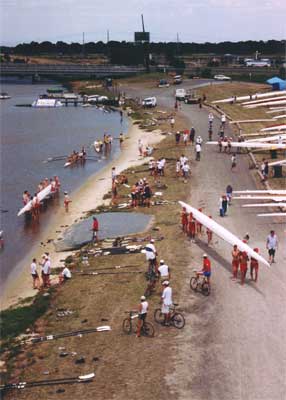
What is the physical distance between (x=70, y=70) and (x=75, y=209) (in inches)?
4208

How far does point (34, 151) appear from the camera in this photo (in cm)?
6303

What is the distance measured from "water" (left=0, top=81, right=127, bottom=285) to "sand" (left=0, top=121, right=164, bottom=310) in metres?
0.58

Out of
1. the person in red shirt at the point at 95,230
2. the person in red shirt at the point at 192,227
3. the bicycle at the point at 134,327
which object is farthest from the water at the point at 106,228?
the bicycle at the point at 134,327

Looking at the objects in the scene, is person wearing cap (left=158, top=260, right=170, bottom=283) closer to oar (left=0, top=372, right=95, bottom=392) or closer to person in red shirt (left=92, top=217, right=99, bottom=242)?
oar (left=0, top=372, right=95, bottom=392)

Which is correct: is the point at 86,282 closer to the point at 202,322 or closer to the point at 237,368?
the point at 202,322

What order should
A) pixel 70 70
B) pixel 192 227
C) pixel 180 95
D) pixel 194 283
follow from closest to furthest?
1. pixel 194 283
2. pixel 192 227
3. pixel 180 95
4. pixel 70 70

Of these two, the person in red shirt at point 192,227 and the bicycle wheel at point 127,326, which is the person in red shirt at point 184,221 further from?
the bicycle wheel at point 127,326

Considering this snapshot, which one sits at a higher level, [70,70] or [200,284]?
[70,70]

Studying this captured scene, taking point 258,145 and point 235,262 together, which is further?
point 258,145

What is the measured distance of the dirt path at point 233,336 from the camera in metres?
17.0

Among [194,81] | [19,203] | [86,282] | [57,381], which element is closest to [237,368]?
[57,381]

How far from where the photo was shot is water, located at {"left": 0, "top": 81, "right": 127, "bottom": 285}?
116ft

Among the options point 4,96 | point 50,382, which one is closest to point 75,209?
point 50,382

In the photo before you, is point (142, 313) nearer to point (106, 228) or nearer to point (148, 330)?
point (148, 330)
